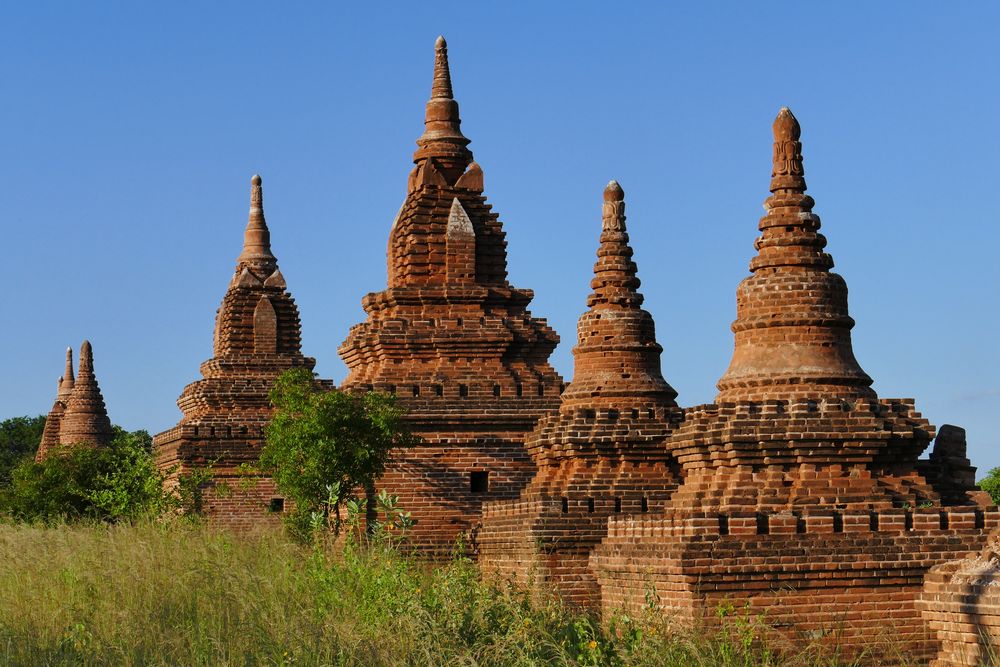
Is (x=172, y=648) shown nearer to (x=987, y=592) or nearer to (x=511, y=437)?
(x=987, y=592)

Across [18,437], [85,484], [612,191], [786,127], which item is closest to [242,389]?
[85,484]

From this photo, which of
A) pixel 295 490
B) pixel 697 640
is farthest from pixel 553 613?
pixel 295 490

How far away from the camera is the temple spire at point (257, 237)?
44594mm

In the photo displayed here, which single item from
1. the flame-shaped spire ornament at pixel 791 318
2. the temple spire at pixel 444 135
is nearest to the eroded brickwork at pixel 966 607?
the flame-shaped spire ornament at pixel 791 318

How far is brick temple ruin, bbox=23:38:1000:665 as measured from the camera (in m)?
17.7

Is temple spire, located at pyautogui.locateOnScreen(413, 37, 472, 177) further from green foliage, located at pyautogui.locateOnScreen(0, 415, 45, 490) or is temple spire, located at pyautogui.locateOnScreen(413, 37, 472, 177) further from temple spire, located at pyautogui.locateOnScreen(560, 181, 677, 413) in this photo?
green foliage, located at pyautogui.locateOnScreen(0, 415, 45, 490)

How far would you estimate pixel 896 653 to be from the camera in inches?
680

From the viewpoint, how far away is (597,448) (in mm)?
26484

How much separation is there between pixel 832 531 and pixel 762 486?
1117 millimetres

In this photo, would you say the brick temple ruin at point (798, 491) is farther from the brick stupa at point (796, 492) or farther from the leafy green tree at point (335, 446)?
the leafy green tree at point (335, 446)

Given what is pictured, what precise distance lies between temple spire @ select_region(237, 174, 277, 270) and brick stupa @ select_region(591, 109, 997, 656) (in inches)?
1015

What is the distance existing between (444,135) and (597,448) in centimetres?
998

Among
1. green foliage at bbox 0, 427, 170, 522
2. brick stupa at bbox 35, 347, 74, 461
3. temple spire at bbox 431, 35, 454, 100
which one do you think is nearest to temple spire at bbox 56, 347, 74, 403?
brick stupa at bbox 35, 347, 74, 461

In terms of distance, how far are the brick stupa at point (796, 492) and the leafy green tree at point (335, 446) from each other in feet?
36.0
